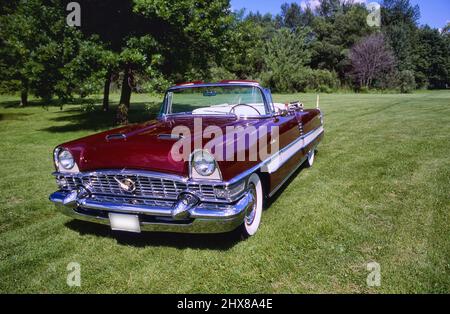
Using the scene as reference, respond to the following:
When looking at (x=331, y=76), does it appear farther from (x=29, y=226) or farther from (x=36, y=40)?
(x=29, y=226)

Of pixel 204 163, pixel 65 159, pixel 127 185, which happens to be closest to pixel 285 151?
pixel 204 163

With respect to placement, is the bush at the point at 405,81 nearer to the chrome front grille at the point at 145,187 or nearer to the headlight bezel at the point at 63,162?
the chrome front grille at the point at 145,187

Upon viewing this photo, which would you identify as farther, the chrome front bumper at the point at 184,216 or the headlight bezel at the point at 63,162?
the headlight bezel at the point at 63,162

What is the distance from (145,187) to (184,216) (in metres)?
0.47

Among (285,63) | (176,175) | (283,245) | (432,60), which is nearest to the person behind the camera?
(176,175)

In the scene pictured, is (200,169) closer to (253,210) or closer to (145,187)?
(145,187)

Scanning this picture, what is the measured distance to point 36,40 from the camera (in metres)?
10.1

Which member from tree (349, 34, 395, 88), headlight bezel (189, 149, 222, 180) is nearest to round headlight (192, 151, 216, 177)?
headlight bezel (189, 149, 222, 180)

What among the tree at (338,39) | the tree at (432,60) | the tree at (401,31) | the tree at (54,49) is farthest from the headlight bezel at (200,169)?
the tree at (432,60)

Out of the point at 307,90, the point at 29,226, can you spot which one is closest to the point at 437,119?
the point at 29,226

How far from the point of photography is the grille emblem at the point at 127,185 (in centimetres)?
330

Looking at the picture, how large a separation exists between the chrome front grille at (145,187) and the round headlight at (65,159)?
16 cm

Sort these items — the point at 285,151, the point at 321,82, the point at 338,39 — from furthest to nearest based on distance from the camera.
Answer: the point at 338,39
the point at 321,82
the point at 285,151

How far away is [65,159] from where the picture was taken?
3695 millimetres
